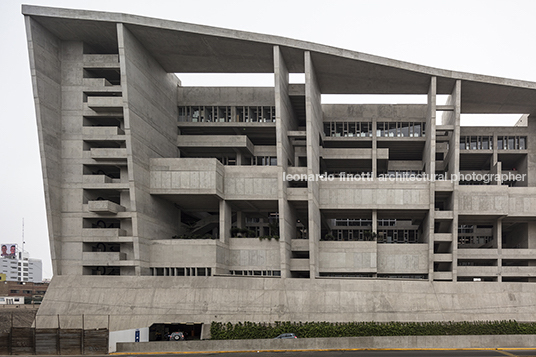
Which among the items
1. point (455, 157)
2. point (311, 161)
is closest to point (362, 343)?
point (311, 161)

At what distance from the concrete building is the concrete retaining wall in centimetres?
737

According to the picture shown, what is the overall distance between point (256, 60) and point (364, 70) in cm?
1085

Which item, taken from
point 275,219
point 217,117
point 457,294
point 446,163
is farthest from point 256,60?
point 457,294

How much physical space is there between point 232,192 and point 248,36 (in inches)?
581

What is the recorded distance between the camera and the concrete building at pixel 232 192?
128 feet

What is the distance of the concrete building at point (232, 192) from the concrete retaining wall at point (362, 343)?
290 inches

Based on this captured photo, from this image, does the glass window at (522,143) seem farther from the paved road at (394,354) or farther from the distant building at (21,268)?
the distant building at (21,268)

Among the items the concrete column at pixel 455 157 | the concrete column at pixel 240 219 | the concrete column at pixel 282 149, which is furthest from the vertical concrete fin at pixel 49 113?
the concrete column at pixel 455 157

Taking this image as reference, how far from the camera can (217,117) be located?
50938 millimetres

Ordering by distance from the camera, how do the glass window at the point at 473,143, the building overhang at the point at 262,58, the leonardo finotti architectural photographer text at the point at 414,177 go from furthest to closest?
the glass window at the point at 473,143 → the leonardo finotti architectural photographer text at the point at 414,177 → the building overhang at the point at 262,58

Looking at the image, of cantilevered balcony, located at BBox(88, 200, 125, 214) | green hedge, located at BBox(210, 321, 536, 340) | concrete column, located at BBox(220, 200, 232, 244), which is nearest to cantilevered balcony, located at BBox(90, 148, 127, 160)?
cantilevered balcony, located at BBox(88, 200, 125, 214)

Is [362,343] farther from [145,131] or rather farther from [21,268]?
[21,268]

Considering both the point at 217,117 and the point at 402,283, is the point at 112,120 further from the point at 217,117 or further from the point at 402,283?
the point at 402,283

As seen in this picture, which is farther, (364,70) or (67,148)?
(364,70)
